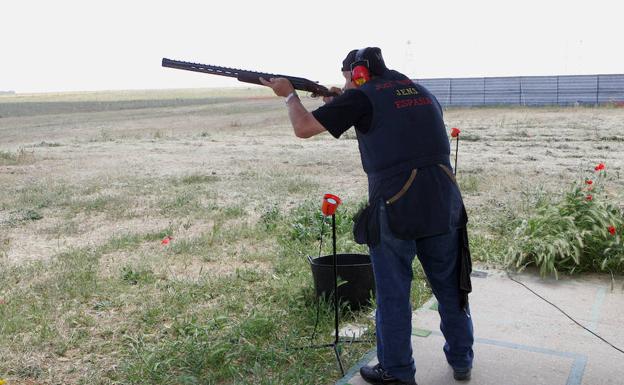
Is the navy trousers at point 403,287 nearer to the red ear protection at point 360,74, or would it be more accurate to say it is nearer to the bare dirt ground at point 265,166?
the red ear protection at point 360,74

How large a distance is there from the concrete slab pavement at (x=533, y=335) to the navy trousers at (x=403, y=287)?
0.33 m

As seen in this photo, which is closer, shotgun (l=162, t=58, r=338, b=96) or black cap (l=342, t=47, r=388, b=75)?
black cap (l=342, t=47, r=388, b=75)

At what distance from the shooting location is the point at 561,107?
35.1 m

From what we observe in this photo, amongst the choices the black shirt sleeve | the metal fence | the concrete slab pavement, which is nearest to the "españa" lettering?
the black shirt sleeve

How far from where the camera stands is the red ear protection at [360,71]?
11.5 ft

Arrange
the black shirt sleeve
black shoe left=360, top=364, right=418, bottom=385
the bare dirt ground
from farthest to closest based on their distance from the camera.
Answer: the bare dirt ground < black shoe left=360, top=364, right=418, bottom=385 < the black shirt sleeve

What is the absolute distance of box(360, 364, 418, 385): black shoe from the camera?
3637mm

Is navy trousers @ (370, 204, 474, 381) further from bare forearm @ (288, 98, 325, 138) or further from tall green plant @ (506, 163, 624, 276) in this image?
tall green plant @ (506, 163, 624, 276)

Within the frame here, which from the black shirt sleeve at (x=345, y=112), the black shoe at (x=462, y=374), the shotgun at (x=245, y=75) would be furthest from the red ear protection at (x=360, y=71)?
the black shoe at (x=462, y=374)

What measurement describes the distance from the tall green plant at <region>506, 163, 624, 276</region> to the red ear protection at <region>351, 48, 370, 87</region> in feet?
10.1

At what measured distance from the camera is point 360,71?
3.51 metres

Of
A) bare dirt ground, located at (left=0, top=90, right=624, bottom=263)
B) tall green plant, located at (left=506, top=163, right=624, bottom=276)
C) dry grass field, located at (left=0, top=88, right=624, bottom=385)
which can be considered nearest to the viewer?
dry grass field, located at (left=0, top=88, right=624, bottom=385)

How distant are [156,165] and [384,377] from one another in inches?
511

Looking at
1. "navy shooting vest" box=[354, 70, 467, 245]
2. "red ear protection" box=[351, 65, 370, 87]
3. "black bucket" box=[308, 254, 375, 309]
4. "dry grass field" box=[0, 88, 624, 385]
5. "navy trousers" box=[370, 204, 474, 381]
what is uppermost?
"red ear protection" box=[351, 65, 370, 87]
